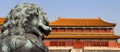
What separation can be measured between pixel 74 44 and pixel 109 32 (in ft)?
14.2

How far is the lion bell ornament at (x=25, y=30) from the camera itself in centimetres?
471

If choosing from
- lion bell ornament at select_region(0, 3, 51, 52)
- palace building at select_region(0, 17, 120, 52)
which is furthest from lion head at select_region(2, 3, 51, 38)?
palace building at select_region(0, 17, 120, 52)

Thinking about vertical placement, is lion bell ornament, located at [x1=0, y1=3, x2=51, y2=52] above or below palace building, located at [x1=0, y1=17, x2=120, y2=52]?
above

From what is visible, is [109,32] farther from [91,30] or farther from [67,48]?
[67,48]

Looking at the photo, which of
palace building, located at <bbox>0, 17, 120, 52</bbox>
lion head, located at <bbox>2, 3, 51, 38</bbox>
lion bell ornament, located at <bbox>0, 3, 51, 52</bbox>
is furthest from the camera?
palace building, located at <bbox>0, 17, 120, 52</bbox>

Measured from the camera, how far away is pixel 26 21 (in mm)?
4988

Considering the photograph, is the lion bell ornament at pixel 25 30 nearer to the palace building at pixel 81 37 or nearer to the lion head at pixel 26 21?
the lion head at pixel 26 21

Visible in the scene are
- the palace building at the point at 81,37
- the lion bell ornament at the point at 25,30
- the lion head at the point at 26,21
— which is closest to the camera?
the lion bell ornament at the point at 25,30

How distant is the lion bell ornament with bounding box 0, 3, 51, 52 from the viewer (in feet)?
15.5

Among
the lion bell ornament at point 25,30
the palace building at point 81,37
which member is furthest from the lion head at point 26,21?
the palace building at point 81,37

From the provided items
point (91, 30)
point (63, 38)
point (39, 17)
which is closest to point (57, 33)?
point (63, 38)

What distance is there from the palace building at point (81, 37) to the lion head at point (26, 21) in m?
32.3

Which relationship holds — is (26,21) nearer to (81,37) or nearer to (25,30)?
(25,30)

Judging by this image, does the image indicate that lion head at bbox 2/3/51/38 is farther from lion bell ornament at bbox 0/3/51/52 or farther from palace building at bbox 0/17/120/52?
palace building at bbox 0/17/120/52
